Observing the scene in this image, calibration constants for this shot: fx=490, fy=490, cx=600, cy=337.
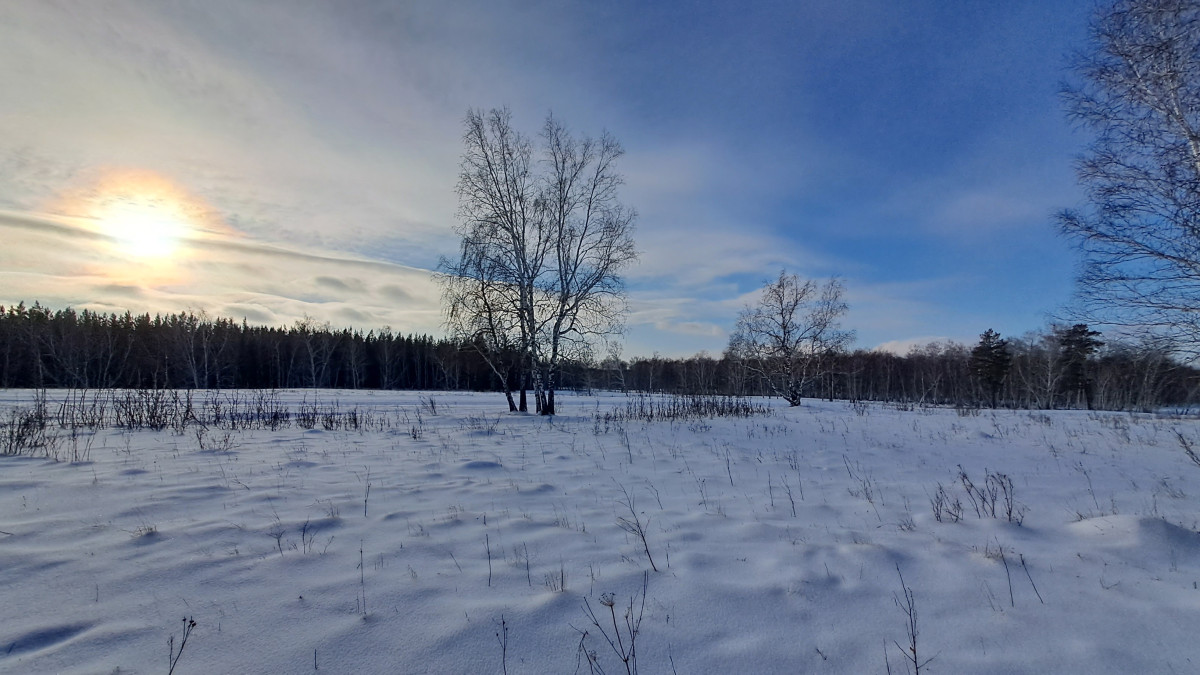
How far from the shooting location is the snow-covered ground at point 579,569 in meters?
2.28

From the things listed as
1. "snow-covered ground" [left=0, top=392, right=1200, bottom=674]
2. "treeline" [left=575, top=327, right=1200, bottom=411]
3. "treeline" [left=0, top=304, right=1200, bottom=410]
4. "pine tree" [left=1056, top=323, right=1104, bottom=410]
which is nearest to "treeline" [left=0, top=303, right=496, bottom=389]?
"treeline" [left=0, top=304, right=1200, bottom=410]

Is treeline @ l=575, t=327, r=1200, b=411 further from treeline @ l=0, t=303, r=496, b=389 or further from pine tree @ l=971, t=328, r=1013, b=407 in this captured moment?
treeline @ l=0, t=303, r=496, b=389

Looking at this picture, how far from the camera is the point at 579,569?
10.7ft

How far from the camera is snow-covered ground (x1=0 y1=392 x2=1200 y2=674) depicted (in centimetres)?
228

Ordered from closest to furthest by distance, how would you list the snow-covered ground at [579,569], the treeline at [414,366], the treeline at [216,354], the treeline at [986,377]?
the snow-covered ground at [579,569], the treeline at [986,377], the treeline at [414,366], the treeline at [216,354]

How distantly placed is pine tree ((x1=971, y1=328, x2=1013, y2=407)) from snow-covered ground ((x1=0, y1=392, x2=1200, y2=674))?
55.2m

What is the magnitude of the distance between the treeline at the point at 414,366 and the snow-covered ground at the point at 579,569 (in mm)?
14100

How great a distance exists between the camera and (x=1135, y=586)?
115 inches

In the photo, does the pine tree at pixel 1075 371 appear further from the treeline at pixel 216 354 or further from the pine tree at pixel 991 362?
the treeline at pixel 216 354

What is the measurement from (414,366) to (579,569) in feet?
273

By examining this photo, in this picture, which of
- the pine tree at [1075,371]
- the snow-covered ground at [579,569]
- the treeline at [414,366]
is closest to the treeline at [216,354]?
the treeline at [414,366]

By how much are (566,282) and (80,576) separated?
14.8m

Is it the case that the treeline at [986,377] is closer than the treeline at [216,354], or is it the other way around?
the treeline at [986,377]

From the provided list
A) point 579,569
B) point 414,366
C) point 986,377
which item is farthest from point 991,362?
point 414,366
